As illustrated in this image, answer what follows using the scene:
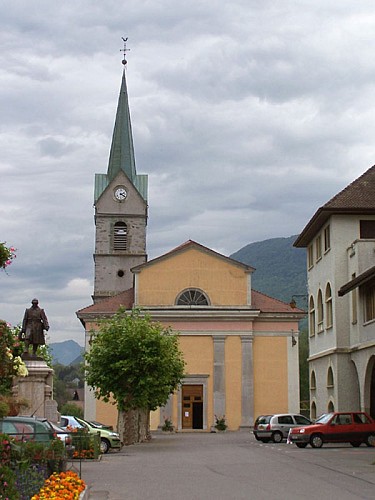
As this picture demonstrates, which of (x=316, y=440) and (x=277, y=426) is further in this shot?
(x=277, y=426)

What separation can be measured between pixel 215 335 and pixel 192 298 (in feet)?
10.4

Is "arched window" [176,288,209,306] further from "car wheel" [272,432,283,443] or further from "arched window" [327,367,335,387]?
"car wheel" [272,432,283,443]

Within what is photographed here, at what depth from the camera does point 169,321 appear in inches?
2436

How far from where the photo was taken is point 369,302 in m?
38.3

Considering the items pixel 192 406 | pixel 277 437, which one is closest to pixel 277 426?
pixel 277 437

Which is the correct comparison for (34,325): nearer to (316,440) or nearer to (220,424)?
(316,440)

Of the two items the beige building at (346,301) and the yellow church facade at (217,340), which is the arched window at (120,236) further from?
the beige building at (346,301)

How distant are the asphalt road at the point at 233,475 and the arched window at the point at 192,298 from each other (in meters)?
31.3

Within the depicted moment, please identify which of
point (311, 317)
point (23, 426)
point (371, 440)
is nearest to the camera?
point (23, 426)

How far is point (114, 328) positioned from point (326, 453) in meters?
14.7

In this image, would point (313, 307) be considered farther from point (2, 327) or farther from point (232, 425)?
point (2, 327)

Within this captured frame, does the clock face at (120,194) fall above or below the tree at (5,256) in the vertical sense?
above

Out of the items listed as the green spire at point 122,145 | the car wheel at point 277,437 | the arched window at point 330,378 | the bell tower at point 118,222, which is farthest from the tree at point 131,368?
the green spire at point 122,145

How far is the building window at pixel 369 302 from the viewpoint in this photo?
1480 inches
